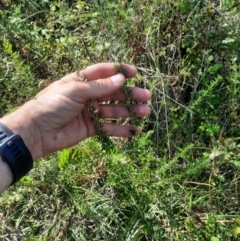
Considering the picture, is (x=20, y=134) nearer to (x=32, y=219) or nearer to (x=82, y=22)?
(x=32, y=219)

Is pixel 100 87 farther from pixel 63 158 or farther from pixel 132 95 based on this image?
pixel 63 158

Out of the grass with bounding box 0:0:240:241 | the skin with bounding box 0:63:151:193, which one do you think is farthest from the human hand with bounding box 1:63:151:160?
the grass with bounding box 0:0:240:241

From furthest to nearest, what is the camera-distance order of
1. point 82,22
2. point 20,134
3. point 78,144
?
point 82,22
point 78,144
point 20,134

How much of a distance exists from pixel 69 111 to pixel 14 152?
0.30 m

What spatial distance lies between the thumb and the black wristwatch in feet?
1.15

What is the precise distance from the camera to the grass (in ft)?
7.56

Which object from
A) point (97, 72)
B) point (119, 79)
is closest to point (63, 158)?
point (97, 72)

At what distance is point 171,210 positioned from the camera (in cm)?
235

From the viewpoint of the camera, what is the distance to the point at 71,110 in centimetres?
211

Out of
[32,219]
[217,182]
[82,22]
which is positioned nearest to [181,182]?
[217,182]

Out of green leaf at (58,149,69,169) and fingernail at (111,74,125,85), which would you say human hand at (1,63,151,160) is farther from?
green leaf at (58,149,69,169)

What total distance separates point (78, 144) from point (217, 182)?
0.75m

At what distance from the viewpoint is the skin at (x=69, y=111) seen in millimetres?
2041

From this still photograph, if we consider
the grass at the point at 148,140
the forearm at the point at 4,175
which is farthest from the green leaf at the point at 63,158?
the forearm at the point at 4,175
